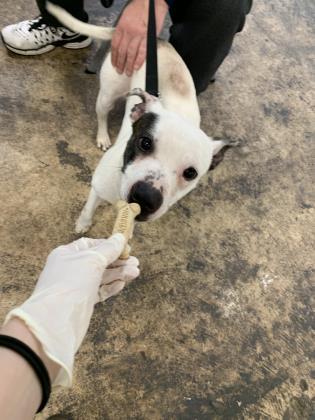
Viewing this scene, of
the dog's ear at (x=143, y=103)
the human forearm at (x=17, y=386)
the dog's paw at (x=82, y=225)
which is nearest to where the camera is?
the human forearm at (x=17, y=386)

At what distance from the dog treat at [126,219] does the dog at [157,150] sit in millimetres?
54

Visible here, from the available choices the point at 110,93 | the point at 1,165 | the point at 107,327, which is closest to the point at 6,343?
the point at 107,327

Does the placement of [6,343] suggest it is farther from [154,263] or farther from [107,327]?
[154,263]

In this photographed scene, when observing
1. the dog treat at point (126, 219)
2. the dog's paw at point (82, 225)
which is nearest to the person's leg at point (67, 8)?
the dog's paw at point (82, 225)

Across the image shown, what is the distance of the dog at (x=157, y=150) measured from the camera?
1.68 m

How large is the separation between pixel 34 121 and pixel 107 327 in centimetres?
148

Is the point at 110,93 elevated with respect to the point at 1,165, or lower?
elevated

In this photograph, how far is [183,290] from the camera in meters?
2.37

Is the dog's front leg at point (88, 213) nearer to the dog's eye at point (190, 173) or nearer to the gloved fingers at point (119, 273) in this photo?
the dog's eye at point (190, 173)

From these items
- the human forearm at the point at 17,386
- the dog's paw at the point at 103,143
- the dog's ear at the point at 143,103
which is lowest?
the dog's paw at the point at 103,143

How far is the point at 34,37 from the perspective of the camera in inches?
111

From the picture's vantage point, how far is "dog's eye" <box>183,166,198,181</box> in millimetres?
1813

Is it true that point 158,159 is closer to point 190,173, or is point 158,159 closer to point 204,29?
point 190,173

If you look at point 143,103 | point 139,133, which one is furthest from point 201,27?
point 139,133
